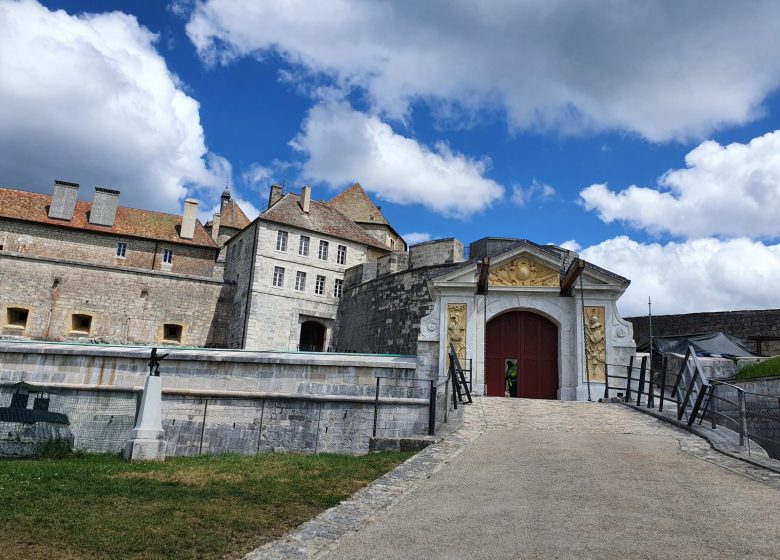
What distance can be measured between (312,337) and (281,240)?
6.13 meters

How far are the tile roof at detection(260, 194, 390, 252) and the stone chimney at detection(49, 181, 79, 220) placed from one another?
35.0 feet

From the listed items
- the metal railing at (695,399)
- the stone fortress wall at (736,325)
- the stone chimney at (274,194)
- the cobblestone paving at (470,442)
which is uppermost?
the stone chimney at (274,194)

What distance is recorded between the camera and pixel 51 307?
1144 inches

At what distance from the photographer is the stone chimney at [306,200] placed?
1355 inches

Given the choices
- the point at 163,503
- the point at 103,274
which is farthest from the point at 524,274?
the point at 103,274

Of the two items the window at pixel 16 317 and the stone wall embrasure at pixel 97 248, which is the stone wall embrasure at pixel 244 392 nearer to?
the window at pixel 16 317

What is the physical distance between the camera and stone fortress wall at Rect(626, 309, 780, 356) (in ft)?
64.9

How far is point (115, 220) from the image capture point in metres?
33.4

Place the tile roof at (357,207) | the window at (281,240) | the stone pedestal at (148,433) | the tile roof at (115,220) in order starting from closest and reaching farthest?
the stone pedestal at (148,433)
the tile roof at (115,220)
the window at (281,240)
the tile roof at (357,207)

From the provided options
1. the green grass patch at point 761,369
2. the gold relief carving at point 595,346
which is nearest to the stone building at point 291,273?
the gold relief carving at point 595,346

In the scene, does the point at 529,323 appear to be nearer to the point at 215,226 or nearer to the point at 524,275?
the point at 524,275

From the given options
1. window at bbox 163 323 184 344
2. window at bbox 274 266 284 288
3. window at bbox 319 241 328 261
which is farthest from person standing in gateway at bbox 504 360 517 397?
window at bbox 163 323 184 344

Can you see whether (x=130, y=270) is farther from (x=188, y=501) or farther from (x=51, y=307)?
(x=188, y=501)

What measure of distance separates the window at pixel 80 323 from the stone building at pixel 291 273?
716cm
